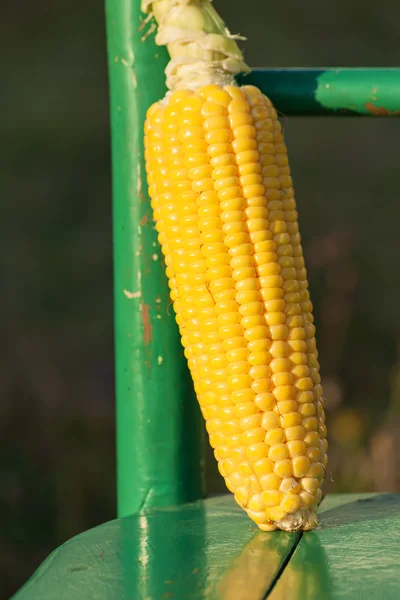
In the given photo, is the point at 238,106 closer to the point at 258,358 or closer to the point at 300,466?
the point at 258,358

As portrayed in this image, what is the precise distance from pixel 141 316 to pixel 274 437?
1.06ft

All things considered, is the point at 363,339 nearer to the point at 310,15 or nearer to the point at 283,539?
the point at 310,15

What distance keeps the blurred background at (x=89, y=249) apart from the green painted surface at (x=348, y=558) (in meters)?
1.50

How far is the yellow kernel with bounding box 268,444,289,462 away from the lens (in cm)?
114

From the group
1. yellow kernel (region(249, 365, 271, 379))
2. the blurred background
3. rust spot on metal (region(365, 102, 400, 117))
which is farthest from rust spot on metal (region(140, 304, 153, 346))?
the blurred background

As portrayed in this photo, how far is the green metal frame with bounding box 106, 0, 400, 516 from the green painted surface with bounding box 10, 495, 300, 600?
0.12 metres

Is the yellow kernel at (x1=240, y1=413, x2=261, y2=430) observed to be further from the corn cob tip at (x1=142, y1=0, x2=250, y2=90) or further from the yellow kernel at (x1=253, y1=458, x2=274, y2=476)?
the corn cob tip at (x1=142, y1=0, x2=250, y2=90)

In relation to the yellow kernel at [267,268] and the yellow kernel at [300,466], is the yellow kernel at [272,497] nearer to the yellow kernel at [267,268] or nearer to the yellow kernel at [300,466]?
the yellow kernel at [300,466]

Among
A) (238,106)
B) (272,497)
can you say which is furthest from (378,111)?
(272,497)

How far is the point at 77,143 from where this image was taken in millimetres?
5199

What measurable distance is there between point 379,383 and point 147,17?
2.61 metres

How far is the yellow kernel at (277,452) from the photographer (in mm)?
1142

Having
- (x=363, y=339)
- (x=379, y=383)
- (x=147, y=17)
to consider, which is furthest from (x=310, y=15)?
(x=147, y=17)

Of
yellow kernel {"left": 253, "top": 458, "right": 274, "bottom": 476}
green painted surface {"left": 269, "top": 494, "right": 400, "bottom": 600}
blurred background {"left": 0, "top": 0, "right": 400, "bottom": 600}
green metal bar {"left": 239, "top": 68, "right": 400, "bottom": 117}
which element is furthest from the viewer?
blurred background {"left": 0, "top": 0, "right": 400, "bottom": 600}
